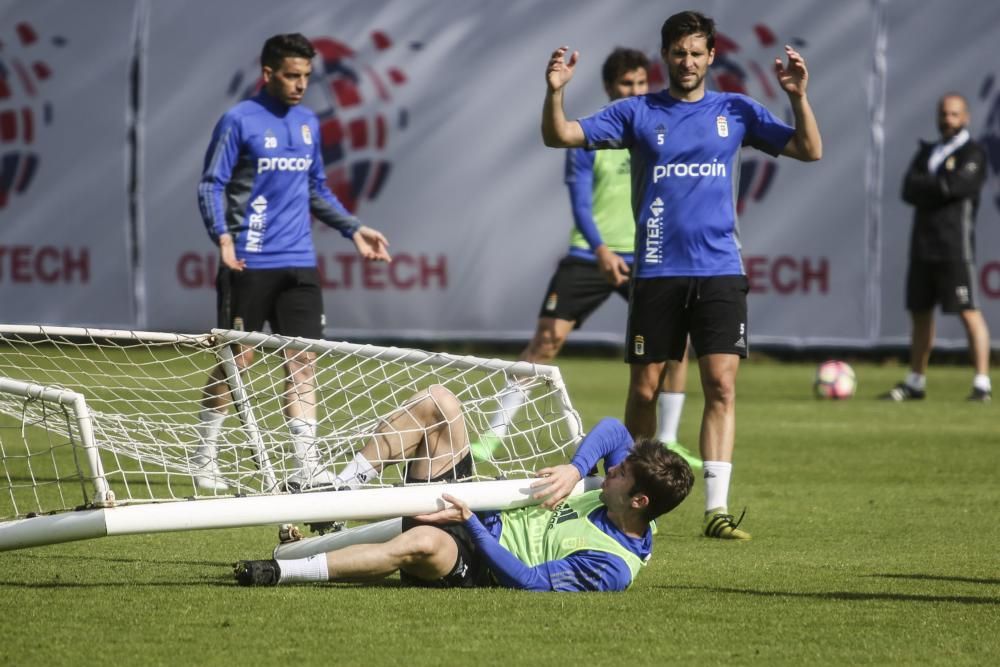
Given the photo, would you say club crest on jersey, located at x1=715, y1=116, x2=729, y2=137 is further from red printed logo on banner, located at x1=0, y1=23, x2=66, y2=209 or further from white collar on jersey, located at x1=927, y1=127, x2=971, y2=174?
red printed logo on banner, located at x1=0, y1=23, x2=66, y2=209

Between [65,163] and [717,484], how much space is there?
11780 millimetres

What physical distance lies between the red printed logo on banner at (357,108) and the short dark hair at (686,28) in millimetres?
9950

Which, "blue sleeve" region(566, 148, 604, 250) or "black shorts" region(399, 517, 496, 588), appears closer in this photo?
"black shorts" region(399, 517, 496, 588)

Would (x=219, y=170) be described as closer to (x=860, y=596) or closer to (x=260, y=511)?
(x=260, y=511)

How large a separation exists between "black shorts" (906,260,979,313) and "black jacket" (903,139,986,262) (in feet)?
0.23

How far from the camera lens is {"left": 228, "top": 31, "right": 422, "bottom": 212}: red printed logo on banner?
1642cm

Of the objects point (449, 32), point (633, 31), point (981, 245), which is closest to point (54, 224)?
point (449, 32)

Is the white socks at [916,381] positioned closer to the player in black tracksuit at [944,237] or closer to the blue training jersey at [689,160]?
the player in black tracksuit at [944,237]

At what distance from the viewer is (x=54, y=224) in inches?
665

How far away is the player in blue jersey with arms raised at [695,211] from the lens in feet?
22.1

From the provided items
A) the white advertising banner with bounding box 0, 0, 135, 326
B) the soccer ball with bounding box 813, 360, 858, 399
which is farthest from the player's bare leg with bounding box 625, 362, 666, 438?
the white advertising banner with bounding box 0, 0, 135, 326

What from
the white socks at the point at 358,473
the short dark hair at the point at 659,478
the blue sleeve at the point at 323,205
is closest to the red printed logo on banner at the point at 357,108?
the blue sleeve at the point at 323,205

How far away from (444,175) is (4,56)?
186 inches

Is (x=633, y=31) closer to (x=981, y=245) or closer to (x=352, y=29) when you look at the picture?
(x=352, y=29)
